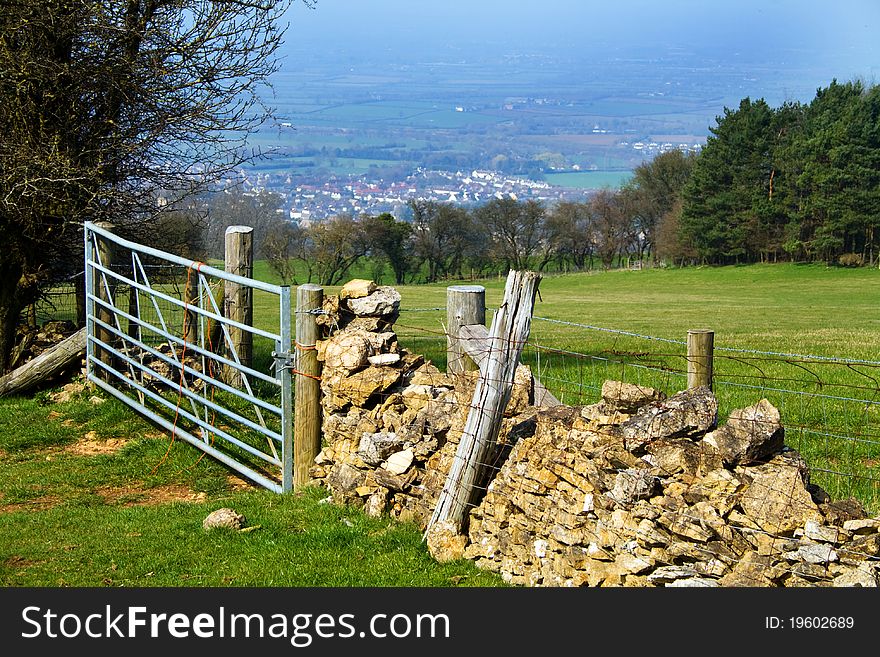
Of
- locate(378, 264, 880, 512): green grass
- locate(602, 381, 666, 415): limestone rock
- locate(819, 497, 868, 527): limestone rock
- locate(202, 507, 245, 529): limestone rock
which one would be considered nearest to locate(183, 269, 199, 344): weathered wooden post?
locate(378, 264, 880, 512): green grass

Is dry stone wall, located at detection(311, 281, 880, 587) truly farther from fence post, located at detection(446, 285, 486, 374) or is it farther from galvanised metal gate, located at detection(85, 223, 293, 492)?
galvanised metal gate, located at detection(85, 223, 293, 492)

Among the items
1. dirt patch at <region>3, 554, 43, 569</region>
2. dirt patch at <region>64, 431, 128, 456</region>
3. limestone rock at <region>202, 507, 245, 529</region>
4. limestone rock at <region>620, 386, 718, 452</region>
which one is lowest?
dirt patch at <region>3, 554, 43, 569</region>

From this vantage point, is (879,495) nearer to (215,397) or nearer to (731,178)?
(215,397)

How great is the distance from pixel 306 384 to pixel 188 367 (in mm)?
2765

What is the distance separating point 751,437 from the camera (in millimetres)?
5332

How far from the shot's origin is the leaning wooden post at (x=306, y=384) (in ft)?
26.1

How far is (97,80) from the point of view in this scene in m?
12.2

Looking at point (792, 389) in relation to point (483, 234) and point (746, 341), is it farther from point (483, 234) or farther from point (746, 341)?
point (483, 234)

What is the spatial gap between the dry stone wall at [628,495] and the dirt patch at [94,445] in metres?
3.59

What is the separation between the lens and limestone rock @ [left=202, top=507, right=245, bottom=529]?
7207mm

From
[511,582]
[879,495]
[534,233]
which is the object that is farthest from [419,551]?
[534,233]

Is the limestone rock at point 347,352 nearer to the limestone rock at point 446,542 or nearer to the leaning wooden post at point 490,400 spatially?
the leaning wooden post at point 490,400

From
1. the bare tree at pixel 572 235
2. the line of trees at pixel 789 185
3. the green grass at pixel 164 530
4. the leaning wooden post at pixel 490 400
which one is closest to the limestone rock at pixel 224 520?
the green grass at pixel 164 530

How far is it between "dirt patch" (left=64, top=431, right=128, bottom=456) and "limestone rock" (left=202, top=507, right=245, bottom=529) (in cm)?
303
